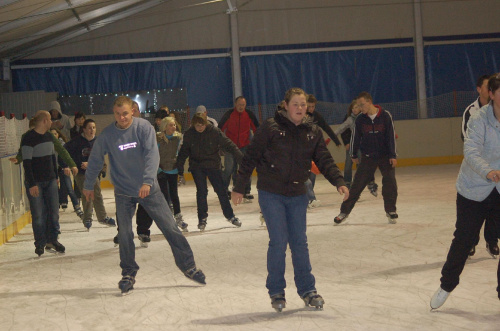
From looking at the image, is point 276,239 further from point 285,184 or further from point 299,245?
point 285,184

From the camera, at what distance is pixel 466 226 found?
15.1 ft

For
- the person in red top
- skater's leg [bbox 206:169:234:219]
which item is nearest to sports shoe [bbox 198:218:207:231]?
skater's leg [bbox 206:169:234:219]

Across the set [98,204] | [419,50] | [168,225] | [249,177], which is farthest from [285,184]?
[419,50]

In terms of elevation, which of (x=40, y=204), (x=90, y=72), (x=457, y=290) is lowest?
(x=457, y=290)

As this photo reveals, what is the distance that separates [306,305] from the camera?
16.7 feet

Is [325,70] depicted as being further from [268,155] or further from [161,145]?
[268,155]

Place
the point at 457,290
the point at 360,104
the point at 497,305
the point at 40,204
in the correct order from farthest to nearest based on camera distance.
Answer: the point at 360,104 → the point at 40,204 → the point at 457,290 → the point at 497,305

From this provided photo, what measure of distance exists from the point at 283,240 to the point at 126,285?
144cm

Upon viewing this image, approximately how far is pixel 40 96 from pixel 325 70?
27.3 feet

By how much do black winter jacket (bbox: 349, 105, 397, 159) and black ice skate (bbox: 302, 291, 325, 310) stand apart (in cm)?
416

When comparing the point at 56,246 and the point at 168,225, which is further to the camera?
the point at 56,246

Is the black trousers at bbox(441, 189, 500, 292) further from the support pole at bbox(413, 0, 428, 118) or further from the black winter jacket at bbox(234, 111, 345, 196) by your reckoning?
the support pole at bbox(413, 0, 428, 118)

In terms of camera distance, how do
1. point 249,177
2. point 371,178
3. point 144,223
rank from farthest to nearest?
point 371,178 → point 144,223 → point 249,177

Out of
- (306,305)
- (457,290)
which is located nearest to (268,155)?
(306,305)
